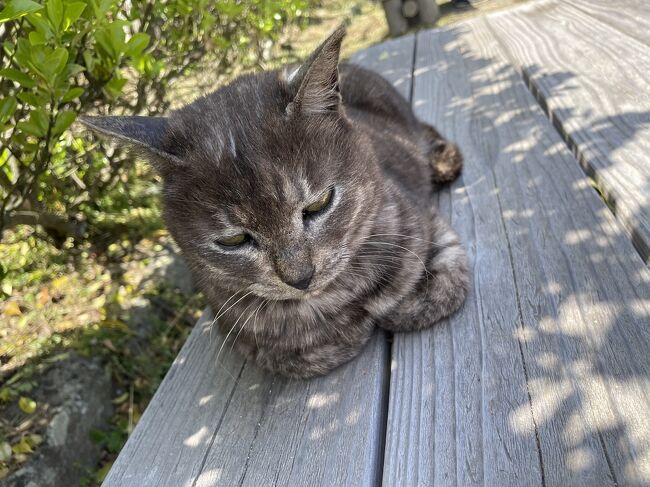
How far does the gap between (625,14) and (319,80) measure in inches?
91.0

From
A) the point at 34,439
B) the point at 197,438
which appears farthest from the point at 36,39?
the point at 34,439

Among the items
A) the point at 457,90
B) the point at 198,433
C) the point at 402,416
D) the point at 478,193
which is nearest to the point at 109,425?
the point at 198,433

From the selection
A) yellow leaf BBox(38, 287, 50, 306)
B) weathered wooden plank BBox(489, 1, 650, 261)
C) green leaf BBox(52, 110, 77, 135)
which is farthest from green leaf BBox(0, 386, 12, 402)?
weathered wooden plank BBox(489, 1, 650, 261)

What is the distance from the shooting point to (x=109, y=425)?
306 cm

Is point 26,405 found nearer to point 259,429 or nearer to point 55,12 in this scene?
point 259,429

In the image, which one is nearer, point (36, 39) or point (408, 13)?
point (36, 39)

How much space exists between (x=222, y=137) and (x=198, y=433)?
96cm

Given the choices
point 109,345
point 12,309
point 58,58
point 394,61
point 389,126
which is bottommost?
point 109,345

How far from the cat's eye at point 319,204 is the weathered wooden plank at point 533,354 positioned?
1.76 ft

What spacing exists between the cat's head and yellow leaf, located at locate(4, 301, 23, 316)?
2039 millimetres

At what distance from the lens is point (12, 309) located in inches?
133

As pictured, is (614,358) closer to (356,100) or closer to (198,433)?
(198,433)

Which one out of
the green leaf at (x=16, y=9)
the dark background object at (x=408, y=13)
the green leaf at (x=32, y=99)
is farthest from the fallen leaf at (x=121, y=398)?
the dark background object at (x=408, y=13)

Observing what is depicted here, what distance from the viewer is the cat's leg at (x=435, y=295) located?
6.03ft
